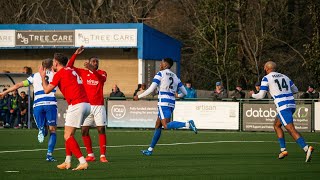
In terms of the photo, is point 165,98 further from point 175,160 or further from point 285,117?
point 285,117

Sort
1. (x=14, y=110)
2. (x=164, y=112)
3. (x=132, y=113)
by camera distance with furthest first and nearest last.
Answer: (x=14, y=110) < (x=132, y=113) < (x=164, y=112)

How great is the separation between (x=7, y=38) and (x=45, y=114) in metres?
21.5

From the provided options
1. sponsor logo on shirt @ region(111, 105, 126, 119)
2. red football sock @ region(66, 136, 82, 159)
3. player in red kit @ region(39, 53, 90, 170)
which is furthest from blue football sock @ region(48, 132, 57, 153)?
sponsor logo on shirt @ region(111, 105, 126, 119)

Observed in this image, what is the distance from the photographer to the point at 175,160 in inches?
768

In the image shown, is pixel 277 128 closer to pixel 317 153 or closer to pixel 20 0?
pixel 317 153

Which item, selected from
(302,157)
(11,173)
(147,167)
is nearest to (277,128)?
(302,157)

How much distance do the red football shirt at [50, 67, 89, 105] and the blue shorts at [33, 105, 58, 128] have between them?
3.29 meters

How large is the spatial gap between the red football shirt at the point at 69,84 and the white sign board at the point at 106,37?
74.8ft

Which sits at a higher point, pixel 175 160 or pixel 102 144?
pixel 102 144

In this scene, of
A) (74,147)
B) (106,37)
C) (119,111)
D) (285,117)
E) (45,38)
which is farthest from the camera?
(45,38)

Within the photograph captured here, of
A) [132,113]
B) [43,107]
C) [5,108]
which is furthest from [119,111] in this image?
[43,107]

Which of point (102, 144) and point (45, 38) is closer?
point (102, 144)

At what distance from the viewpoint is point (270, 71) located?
20141 millimetres

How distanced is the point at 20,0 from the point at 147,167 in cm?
4081
